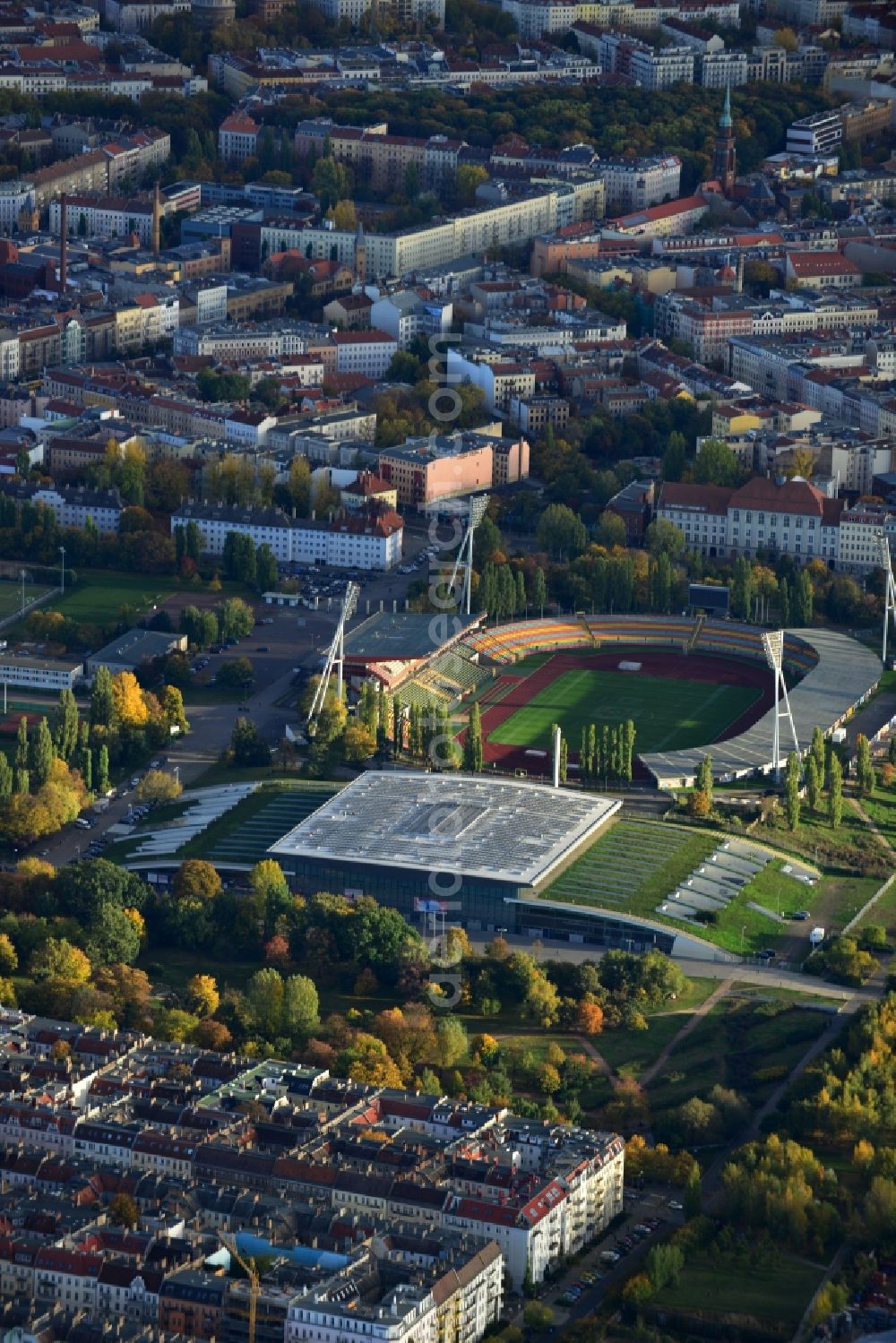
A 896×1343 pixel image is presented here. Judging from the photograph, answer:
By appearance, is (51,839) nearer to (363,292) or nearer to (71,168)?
(363,292)

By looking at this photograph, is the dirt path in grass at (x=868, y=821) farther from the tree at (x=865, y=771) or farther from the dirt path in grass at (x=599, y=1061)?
the dirt path in grass at (x=599, y=1061)

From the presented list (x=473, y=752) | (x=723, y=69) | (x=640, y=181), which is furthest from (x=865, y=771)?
(x=723, y=69)

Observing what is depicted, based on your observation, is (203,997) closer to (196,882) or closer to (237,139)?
(196,882)

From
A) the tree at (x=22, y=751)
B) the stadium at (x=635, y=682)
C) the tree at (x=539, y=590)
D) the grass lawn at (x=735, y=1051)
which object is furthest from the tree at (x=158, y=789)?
the tree at (x=539, y=590)

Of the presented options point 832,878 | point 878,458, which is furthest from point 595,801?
point 878,458

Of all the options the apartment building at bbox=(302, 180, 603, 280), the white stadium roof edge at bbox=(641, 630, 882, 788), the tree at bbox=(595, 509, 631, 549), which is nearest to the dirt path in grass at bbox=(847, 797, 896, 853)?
the white stadium roof edge at bbox=(641, 630, 882, 788)

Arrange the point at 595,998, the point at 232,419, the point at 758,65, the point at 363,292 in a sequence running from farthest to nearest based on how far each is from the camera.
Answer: the point at 758,65, the point at 363,292, the point at 232,419, the point at 595,998
